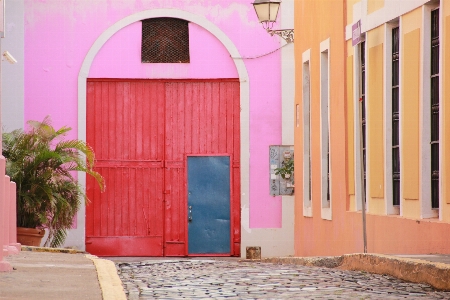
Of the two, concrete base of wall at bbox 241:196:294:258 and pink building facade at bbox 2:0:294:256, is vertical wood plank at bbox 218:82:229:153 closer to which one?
pink building facade at bbox 2:0:294:256

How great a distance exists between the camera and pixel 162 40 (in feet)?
72.8

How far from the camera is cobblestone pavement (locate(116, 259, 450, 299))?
23.2 ft

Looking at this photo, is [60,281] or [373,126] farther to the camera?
[373,126]

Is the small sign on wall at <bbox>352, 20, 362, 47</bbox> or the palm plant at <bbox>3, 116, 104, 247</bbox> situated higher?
the small sign on wall at <bbox>352, 20, 362, 47</bbox>

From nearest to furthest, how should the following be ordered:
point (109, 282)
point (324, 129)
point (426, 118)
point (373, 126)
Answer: point (109, 282), point (426, 118), point (373, 126), point (324, 129)

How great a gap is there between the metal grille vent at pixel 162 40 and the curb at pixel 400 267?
11657 mm

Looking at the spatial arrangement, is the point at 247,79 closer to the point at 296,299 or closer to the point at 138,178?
the point at 138,178

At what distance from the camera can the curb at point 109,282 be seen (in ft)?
22.1

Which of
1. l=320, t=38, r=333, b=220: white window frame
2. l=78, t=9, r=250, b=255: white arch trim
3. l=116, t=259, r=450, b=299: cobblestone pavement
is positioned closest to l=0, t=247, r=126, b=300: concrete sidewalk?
l=116, t=259, r=450, b=299: cobblestone pavement

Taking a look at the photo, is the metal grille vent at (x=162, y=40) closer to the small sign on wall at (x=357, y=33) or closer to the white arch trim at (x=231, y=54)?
the white arch trim at (x=231, y=54)

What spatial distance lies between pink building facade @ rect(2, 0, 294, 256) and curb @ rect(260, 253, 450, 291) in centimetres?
1107

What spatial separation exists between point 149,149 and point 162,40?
92.2 inches

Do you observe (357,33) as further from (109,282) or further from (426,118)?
(109,282)

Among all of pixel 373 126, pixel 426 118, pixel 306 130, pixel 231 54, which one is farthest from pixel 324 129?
pixel 231 54
